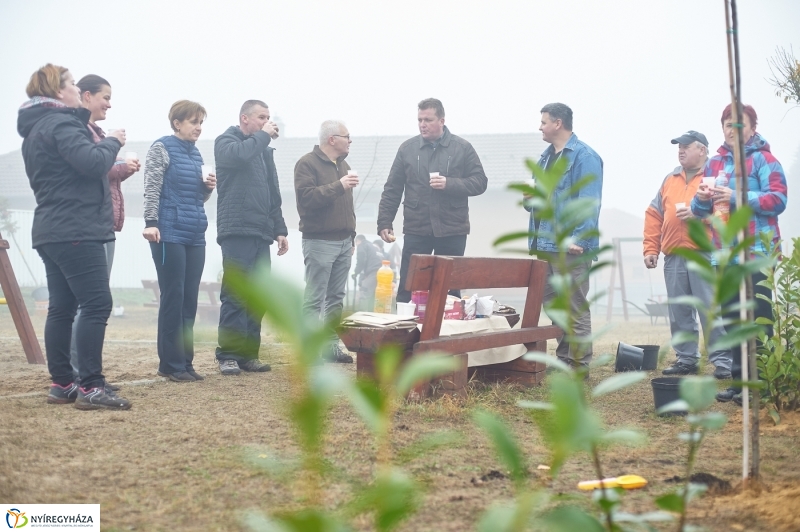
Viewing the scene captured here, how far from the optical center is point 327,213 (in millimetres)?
6453

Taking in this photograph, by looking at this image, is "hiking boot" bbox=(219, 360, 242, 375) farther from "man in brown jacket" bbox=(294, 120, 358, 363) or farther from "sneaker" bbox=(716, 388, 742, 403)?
"sneaker" bbox=(716, 388, 742, 403)

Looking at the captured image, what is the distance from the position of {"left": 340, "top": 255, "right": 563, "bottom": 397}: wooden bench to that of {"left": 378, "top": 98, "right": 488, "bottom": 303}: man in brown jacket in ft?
4.09

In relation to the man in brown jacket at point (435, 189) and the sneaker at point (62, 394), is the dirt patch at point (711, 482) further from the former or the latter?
the man in brown jacket at point (435, 189)

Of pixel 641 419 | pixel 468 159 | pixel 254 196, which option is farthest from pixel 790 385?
pixel 254 196

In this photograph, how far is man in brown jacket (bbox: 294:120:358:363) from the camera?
6.36 metres

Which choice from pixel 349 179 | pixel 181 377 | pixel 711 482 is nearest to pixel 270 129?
pixel 349 179

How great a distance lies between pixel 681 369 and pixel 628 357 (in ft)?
1.38

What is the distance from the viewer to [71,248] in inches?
166

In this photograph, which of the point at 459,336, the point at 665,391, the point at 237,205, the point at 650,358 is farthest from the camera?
the point at 650,358

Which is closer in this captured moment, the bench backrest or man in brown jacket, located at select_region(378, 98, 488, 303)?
the bench backrest

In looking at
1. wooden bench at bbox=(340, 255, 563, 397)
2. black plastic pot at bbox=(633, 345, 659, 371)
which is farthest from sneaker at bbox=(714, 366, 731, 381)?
wooden bench at bbox=(340, 255, 563, 397)

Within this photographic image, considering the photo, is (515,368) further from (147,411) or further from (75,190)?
(75,190)

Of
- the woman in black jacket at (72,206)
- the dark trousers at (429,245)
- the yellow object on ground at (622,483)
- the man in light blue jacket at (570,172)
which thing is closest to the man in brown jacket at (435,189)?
the dark trousers at (429,245)

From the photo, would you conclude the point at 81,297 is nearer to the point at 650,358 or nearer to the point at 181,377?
the point at 181,377
